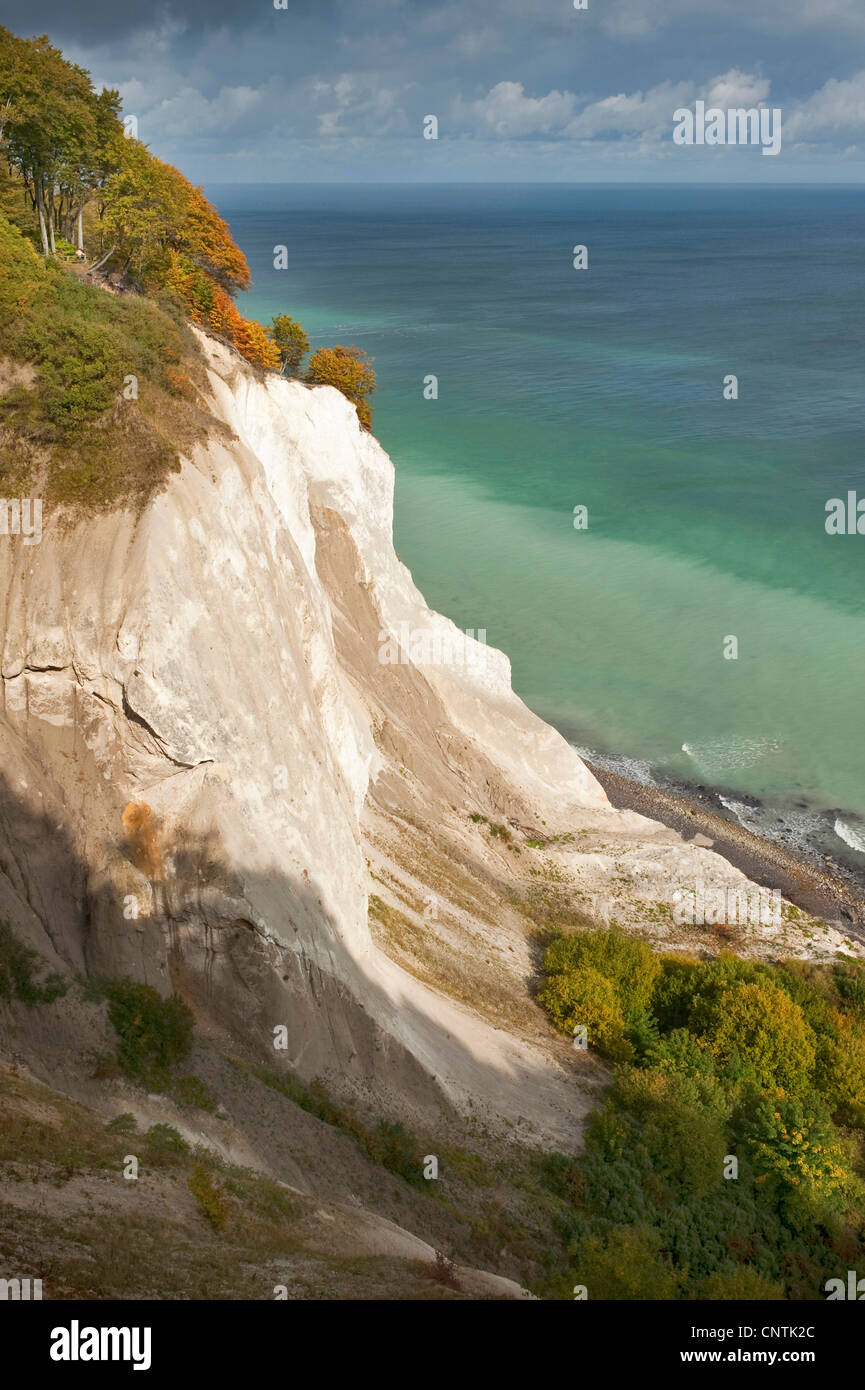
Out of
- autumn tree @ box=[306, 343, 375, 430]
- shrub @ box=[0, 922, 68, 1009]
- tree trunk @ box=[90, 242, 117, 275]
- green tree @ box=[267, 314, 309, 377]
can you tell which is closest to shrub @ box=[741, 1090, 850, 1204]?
shrub @ box=[0, 922, 68, 1009]

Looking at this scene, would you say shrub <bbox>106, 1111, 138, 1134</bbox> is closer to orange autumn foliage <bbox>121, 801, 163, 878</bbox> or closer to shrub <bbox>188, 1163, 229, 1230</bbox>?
shrub <bbox>188, 1163, 229, 1230</bbox>

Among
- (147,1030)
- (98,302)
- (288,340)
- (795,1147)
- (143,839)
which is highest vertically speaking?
(288,340)

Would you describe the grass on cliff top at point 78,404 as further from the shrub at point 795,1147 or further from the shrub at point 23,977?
the shrub at point 795,1147

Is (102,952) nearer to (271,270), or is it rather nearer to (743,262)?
(271,270)

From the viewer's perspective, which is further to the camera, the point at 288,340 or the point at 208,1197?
the point at 288,340

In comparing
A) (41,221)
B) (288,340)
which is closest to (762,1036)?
(288,340)

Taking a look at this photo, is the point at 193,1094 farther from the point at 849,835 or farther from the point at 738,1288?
the point at 849,835
